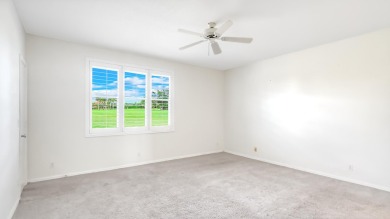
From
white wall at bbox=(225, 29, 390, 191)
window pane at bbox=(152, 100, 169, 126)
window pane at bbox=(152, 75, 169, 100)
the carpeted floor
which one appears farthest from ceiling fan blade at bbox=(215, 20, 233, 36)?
window pane at bbox=(152, 100, 169, 126)

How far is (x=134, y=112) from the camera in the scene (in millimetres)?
4887

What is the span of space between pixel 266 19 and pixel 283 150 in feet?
10.4

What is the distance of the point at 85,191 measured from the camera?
3.26 m

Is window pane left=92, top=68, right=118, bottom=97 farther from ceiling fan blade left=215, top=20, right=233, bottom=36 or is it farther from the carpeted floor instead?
Result: ceiling fan blade left=215, top=20, right=233, bottom=36

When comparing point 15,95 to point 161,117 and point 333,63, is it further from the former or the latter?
point 333,63

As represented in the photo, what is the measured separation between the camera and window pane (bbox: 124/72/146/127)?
478cm

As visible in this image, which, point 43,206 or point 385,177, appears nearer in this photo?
point 43,206

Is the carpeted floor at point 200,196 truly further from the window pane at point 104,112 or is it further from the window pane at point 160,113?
the window pane at point 160,113

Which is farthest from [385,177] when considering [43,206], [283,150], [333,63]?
[43,206]

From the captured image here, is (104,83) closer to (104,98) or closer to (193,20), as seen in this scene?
(104,98)

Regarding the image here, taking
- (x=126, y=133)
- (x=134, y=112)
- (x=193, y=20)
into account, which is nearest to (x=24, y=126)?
(x=126, y=133)

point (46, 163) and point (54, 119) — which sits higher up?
Result: point (54, 119)

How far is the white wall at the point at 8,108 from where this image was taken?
2125mm

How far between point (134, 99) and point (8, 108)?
264 centimetres
